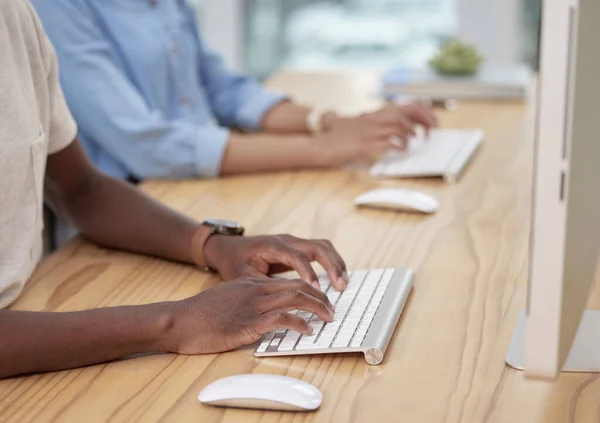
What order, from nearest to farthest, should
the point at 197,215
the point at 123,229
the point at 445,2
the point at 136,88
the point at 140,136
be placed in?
the point at 123,229, the point at 197,215, the point at 140,136, the point at 136,88, the point at 445,2

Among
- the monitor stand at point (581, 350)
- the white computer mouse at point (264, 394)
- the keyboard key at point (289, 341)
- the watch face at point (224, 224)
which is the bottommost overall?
the monitor stand at point (581, 350)

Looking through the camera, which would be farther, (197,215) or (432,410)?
(197,215)

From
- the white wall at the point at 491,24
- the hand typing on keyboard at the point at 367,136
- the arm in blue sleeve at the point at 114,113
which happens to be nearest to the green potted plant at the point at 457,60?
the hand typing on keyboard at the point at 367,136

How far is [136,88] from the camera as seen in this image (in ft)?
6.19

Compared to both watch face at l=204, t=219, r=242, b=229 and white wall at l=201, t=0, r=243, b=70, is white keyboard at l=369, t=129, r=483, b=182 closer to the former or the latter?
watch face at l=204, t=219, r=242, b=229

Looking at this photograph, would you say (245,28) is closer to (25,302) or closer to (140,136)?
(140,136)

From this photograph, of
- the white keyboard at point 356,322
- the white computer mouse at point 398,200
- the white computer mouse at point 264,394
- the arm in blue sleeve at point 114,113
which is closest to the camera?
the white computer mouse at point 264,394

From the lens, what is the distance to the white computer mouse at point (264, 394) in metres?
0.91

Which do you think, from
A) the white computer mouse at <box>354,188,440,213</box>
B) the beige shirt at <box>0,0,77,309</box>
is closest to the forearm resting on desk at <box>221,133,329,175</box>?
the white computer mouse at <box>354,188,440,213</box>

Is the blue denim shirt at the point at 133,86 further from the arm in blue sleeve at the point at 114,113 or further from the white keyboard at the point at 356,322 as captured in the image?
the white keyboard at the point at 356,322

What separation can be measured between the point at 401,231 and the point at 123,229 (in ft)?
1.35

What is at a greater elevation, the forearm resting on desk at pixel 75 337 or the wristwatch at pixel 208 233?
the forearm resting on desk at pixel 75 337

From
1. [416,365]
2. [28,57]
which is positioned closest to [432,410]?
[416,365]

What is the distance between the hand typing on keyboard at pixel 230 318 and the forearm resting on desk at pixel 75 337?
0.02m
